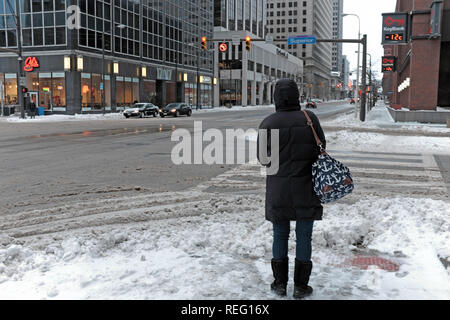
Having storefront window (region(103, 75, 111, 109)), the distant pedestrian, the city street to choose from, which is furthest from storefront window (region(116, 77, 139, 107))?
the distant pedestrian

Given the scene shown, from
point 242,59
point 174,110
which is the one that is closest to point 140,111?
point 174,110

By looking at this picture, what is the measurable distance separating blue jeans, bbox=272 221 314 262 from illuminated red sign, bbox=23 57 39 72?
153ft

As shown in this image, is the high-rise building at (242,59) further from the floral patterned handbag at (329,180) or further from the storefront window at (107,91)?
the floral patterned handbag at (329,180)

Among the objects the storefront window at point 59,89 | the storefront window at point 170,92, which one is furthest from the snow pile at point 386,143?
the storefront window at point 170,92

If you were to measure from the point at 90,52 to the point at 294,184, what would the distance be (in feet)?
158

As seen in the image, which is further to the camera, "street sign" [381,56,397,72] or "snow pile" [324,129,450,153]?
"street sign" [381,56,397,72]

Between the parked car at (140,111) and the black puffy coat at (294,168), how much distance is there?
131 feet

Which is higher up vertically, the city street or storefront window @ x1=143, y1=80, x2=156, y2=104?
storefront window @ x1=143, y1=80, x2=156, y2=104

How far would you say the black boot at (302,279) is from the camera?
4027mm

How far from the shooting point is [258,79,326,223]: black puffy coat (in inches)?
155

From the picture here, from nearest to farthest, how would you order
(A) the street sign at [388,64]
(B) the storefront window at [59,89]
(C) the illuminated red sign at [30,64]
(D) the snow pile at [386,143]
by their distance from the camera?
(D) the snow pile at [386,143]
(A) the street sign at [388,64]
(C) the illuminated red sign at [30,64]
(B) the storefront window at [59,89]

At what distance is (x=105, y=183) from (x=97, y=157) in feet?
14.4

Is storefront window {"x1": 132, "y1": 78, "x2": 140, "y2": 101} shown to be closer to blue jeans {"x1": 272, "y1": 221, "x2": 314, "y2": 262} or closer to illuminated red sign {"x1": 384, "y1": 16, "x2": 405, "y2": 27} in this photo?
illuminated red sign {"x1": 384, "y1": 16, "x2": 405, "y2": 27}
